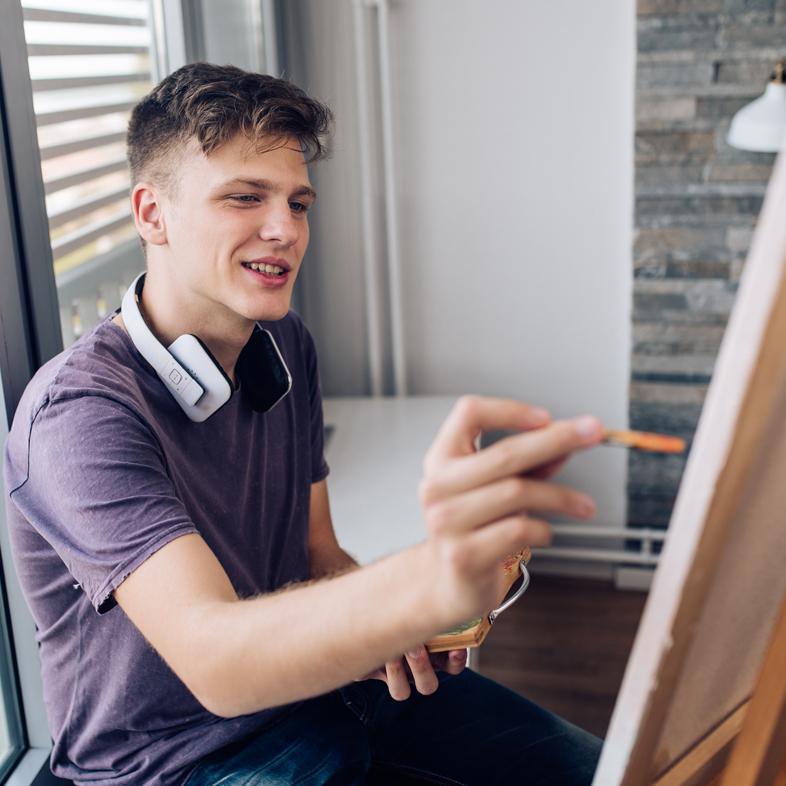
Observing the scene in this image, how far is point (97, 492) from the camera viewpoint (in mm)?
931

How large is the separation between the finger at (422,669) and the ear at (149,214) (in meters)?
0.55

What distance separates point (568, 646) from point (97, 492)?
5.64ft

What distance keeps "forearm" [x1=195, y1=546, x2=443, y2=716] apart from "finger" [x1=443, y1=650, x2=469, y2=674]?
1.43ft

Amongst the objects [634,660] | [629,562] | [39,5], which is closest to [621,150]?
[629,562]

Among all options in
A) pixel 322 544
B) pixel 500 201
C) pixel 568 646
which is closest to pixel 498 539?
pixel 322 544

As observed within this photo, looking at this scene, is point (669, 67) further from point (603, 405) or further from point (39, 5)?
point (39, 5)

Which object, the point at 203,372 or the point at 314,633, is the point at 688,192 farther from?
the point at 314,633

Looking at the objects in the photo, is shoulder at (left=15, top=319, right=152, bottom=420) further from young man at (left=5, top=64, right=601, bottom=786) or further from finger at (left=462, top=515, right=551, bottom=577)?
finger at (left=462, top=515, right=551, bottom=577)

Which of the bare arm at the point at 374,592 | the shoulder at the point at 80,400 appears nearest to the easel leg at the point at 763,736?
the bare arm at the point at 374,592

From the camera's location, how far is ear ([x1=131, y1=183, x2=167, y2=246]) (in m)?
1.23

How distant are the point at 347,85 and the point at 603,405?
102 cm

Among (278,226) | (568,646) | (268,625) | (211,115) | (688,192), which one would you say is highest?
(211,115)

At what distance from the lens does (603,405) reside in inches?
104

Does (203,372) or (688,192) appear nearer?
(203,372)
